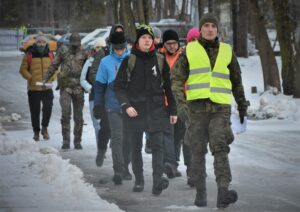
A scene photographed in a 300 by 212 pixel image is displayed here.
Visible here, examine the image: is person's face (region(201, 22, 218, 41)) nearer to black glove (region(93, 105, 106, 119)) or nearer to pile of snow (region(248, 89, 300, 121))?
black glove (region(93, 105, 106, 119))

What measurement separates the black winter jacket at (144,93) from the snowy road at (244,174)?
82cm

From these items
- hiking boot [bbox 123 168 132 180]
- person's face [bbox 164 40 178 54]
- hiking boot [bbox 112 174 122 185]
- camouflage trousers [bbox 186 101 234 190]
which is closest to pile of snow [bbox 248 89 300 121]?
person's face [bbox 164 40 178 54]

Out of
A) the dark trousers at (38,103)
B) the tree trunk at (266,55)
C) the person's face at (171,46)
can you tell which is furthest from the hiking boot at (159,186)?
the tree trunk at (266,55)

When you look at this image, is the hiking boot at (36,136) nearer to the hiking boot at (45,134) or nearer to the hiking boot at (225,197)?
the hiking boot at (45,134)

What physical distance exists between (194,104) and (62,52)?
6.08 m

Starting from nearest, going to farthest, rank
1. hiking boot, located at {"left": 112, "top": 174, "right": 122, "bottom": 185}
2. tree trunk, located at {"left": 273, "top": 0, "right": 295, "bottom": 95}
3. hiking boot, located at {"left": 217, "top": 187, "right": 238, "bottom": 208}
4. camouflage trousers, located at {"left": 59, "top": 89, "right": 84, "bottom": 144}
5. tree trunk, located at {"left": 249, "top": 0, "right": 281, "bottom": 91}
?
hiking boot, located at {"left": 217, "top": 187, "right": 238, "bottom": 208} < hiking boot, located at {"left": 112, "top": 174, "right": 122, "bottom": 185} < camouflage trousers, located at {"left": 59, "top": 89, "right": 84, "bottom": 144} < tree trunk, located at {"left": 273, "top": 0, "right": 295, "bottom": 95} < tree trunk, located at {"left": 249, "top": 0, "right": 281, "bottom": 91}

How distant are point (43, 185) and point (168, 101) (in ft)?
5.52

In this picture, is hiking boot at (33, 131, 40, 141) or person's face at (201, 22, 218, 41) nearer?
person's face at (201, 22, 218, 41)

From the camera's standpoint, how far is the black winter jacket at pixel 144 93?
995 cm

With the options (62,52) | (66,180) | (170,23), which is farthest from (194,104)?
(170,23)

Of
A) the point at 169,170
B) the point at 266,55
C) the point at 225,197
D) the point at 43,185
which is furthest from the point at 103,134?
the point at 266,55

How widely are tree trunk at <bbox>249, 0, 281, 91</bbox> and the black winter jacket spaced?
1465 centimetres

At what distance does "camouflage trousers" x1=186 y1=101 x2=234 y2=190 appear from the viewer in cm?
873

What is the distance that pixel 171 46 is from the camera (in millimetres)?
11414
